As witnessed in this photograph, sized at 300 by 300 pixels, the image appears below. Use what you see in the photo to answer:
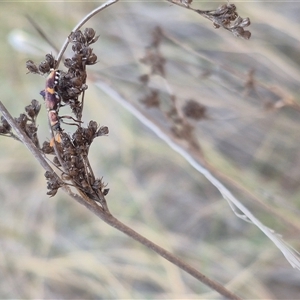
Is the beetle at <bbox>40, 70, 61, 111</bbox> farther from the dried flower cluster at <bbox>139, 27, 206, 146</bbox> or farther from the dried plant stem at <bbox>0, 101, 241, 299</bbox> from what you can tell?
the dried flower cluster at <bbox>139, 27, 206, 146</bbox>

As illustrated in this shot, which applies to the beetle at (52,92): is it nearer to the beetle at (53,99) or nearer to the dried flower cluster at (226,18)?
the beetle at (53,99)

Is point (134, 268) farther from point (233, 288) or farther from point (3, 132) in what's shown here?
point (3, 132)

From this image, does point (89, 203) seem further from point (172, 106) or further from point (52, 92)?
point (172, 106)

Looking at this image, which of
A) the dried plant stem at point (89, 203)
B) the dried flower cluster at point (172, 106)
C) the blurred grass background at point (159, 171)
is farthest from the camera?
the blurred grass background at point (159, 171)

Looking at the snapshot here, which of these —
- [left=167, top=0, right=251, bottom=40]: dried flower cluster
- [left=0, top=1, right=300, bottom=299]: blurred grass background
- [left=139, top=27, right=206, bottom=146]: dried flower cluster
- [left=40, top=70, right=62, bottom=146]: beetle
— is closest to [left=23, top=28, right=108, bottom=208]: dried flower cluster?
[left=40, top=70, right=62, bottom=146]: beetle

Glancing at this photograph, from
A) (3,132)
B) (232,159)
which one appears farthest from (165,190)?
(3,132)

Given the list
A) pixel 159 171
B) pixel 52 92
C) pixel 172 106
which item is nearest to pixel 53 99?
pixel 52 92

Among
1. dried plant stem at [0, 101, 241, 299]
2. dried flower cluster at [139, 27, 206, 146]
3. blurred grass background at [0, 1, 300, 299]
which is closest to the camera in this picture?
dried plant stem at [0, 101, 241, 299]

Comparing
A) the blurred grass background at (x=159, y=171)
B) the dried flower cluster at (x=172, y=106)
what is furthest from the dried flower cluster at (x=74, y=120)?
the blurred grass background at (x=159, y=171)
